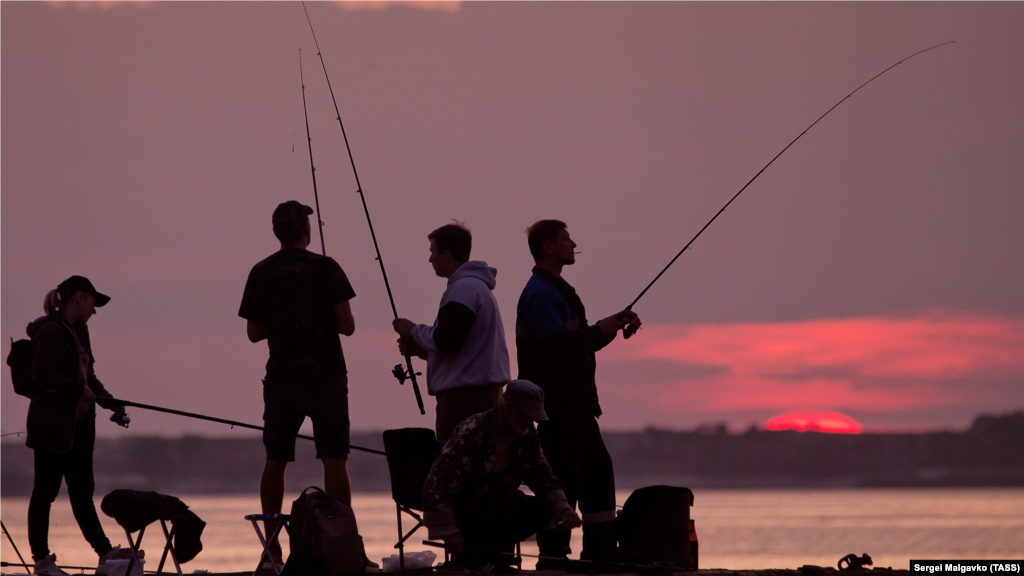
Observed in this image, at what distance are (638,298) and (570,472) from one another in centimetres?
126

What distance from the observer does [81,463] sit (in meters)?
5.45

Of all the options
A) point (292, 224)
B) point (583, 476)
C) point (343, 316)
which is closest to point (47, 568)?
point (343, 316)

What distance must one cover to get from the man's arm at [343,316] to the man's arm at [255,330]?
0.33 m

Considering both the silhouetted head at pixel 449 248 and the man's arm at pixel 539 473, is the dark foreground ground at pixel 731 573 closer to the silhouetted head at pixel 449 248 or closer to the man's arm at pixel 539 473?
the man's arm at pixel 539 473

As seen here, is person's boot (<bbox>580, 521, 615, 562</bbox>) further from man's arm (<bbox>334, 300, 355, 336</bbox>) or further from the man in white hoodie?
man's arm (<bbox>334, 300, 355, 336</bbox>)

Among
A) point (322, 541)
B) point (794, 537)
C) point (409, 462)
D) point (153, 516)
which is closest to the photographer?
point (322, 541)

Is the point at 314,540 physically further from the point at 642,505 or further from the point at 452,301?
the point at 642,505

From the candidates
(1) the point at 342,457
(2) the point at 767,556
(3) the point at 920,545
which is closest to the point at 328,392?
(1) the point at 342,457

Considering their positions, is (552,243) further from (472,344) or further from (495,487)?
(495,487)

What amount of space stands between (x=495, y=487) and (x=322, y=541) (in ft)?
2.34

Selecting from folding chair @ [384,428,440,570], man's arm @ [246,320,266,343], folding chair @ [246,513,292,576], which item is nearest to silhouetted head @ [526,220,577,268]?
folding chair @ [384,428,440,570]

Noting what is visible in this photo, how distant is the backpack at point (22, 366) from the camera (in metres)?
5.40

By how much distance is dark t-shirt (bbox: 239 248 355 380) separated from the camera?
5.04m

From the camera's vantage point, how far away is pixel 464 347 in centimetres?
505
